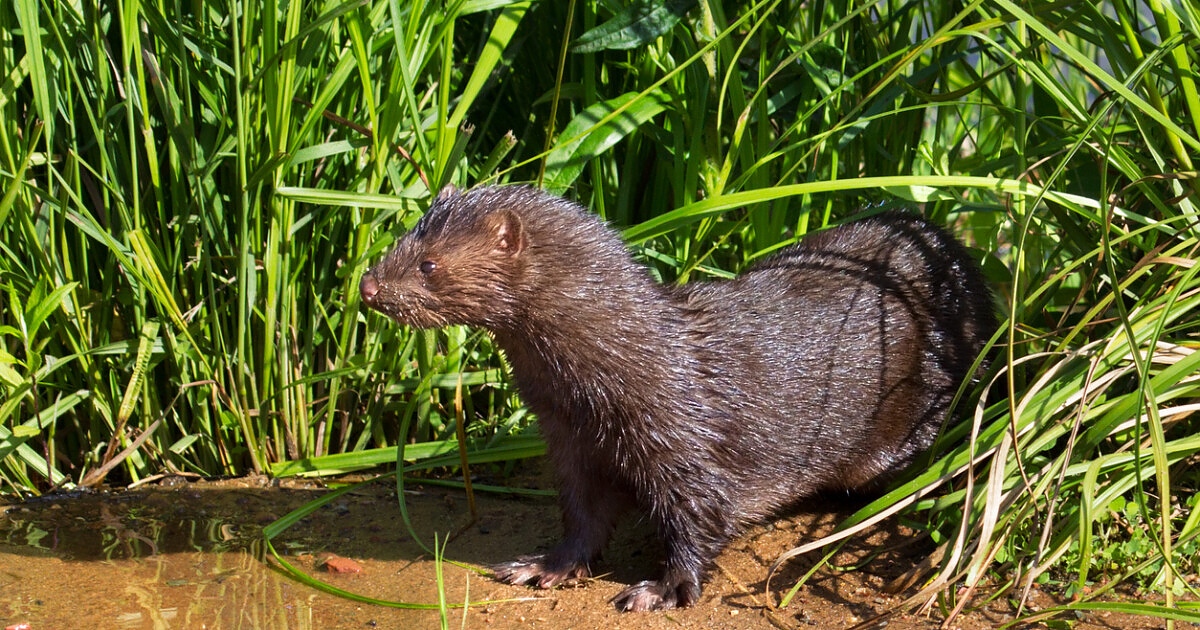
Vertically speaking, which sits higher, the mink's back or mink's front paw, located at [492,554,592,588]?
the mink's back

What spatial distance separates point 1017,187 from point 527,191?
1.42 meters

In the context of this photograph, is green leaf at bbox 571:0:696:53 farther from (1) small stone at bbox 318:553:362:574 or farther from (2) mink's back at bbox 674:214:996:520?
(1) small stone at bbox 318:553:362:574

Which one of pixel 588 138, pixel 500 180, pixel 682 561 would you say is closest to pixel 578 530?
pixel 682 561

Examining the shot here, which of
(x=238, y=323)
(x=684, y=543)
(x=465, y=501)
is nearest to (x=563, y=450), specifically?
(x=684, y=543)

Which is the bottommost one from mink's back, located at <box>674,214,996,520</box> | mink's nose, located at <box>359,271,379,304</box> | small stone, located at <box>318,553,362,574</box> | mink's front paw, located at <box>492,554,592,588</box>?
mink's front paw, located at <box>492,554,592,588</box>

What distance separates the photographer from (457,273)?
3.51 meters

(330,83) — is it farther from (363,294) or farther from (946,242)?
(946,242)

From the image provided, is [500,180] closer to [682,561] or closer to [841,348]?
[841,348]

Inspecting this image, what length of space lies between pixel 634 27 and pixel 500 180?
102 centimetres

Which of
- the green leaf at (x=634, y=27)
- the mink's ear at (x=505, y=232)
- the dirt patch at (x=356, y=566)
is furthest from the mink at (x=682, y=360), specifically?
the green leaf at (x=634, y=27)

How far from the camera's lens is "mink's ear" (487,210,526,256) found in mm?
3502

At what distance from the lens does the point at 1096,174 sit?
4312mm

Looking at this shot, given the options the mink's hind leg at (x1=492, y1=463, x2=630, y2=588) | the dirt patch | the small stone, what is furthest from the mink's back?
the small stone

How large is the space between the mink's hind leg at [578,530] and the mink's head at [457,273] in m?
0.69
